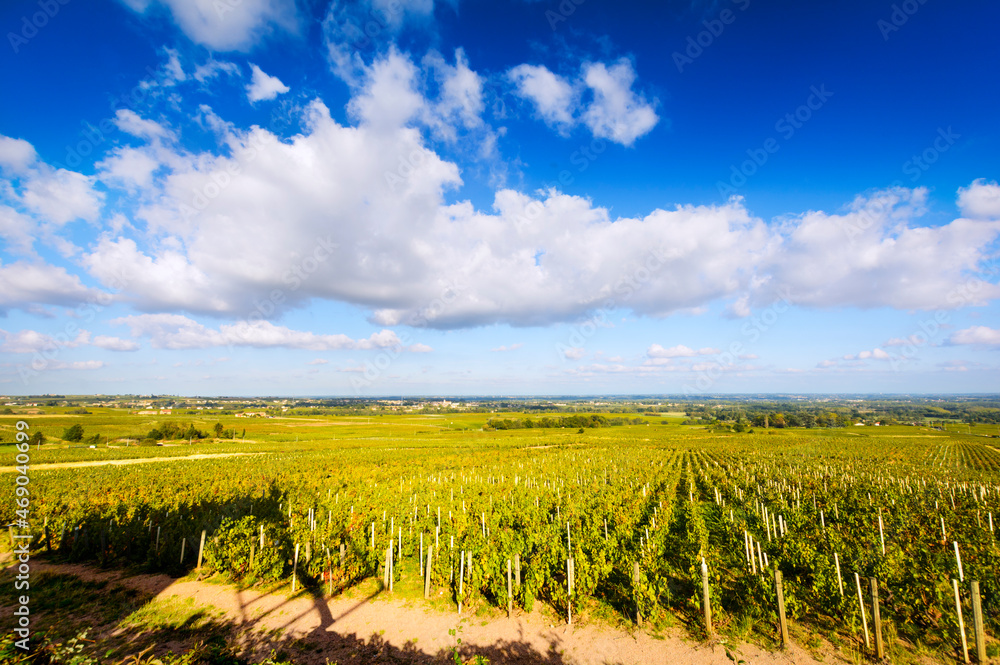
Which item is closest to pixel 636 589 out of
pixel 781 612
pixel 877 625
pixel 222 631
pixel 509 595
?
pixel 781 612

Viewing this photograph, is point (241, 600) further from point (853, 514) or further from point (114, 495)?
point (853, 514)

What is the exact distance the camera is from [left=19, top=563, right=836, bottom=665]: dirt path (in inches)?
330

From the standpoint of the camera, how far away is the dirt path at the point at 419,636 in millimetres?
8375

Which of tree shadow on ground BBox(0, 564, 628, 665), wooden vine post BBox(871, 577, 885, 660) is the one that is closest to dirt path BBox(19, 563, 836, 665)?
tree shadow on ground BBox(0, 564, 628, 665)

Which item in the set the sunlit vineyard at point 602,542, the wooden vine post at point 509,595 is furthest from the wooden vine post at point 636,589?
the wooden vine post at point 509,595

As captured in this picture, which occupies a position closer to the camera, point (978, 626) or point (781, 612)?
point (978, 626)

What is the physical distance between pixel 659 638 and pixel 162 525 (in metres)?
18.1

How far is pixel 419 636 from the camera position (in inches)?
366

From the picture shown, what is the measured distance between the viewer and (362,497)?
21.6 meters

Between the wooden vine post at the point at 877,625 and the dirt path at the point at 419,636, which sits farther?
the dirt path at the point at 419,636

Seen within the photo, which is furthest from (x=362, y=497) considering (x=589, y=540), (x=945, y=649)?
(x=945, y=649)

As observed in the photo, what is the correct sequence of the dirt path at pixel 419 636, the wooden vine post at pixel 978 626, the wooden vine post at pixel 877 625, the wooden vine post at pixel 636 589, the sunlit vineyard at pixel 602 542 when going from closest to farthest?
the wooden vine post at pixel 978 626 < the wooden vine post at pixel 877 625 < the dirt path at pixel 419 636 < the wooden vine post at pixel 636 589 < the sunlit vineyard at pixel 602 542

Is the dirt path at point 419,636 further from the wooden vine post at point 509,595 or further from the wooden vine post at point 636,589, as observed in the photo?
the wooden vine post at point 636,589

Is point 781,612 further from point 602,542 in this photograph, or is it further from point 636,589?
point 602,542
